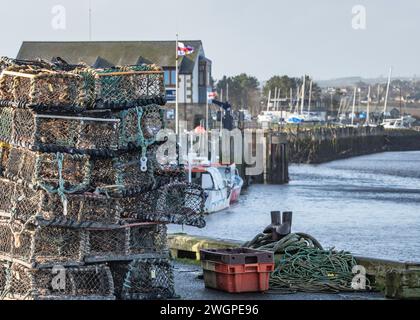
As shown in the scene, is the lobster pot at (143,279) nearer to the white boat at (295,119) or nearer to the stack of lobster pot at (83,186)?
the stack of lobster pot at (83,186)

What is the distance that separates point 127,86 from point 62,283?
246cm

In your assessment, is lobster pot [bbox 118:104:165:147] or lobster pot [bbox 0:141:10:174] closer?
lobster pot [bbox 118:104:165:147]

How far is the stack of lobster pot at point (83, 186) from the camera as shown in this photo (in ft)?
41.5

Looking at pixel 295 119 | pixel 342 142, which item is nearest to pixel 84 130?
pixel 342 142

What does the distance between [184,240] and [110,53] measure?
60052 millimetres

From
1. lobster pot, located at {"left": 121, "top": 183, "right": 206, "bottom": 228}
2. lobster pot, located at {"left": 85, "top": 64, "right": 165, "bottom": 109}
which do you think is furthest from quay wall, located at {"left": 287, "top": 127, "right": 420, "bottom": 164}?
lobster pot, located at {"left": 85, "top": 64, "right": 165, "bottom": 109}

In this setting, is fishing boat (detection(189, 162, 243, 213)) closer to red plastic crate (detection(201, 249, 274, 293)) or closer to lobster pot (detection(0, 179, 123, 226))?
red plastic crate (detection(201, 249, 274, 293))

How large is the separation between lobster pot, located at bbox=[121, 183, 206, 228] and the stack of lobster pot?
12mm

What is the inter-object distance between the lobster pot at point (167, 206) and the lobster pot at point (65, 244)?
0.16 meters

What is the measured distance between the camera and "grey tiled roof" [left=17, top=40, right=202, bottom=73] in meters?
74.9

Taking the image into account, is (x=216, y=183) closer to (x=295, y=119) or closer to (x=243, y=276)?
(x=243, y=276)

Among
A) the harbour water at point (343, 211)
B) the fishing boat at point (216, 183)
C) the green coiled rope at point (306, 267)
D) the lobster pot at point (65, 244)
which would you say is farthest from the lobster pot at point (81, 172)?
the fishing boat at point (216, 183)
